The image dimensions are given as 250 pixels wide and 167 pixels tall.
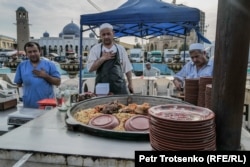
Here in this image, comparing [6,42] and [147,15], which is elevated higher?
[6,42]

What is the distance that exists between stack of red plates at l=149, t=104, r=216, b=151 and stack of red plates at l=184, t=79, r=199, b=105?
1.10m

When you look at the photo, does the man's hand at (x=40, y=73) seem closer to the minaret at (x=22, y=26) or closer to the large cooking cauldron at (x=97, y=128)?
the large cooking cauldron at (x=97, y=128)

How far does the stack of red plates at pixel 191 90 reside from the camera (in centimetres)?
232

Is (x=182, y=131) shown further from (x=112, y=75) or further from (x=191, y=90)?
(x=112, y=75)

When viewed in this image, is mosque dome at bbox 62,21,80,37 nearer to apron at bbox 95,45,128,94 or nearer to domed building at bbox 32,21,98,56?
domed building at bbox 32,21,98,56

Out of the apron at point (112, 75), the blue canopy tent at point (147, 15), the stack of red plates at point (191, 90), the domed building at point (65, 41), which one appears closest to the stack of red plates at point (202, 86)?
the stack of red plates at point (191, 90)

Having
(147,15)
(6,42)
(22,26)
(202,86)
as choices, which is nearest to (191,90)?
(202,86)

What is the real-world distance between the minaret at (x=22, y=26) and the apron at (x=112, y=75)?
52921mm

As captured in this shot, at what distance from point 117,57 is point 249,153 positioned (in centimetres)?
244

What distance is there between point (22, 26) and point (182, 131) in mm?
56552

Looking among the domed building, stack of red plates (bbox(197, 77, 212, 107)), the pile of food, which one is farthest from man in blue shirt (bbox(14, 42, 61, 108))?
the domed building

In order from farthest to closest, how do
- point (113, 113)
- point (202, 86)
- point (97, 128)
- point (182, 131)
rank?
point (113, 113) → point (202, 86) → point (97, 128) → point (182, 131)

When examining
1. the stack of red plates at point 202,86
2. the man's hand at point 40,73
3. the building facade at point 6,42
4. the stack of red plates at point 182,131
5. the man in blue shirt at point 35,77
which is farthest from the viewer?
the building facade at point 6,42

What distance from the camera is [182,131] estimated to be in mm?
1132
